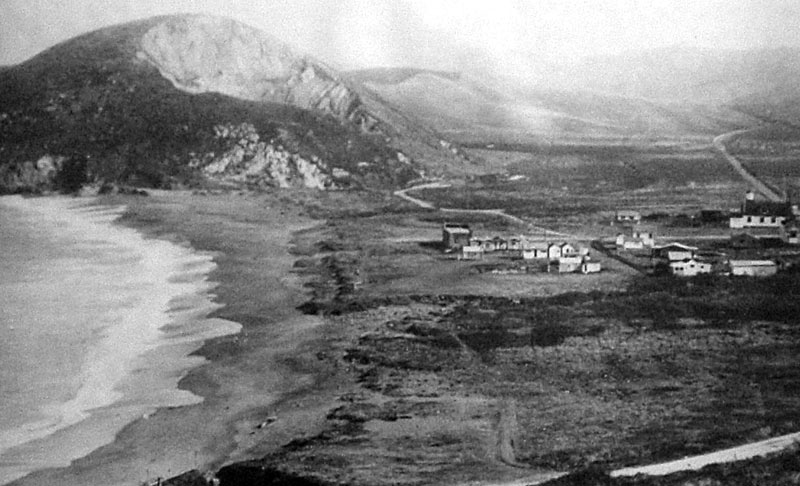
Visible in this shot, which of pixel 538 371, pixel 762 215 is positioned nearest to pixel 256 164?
pixel 762 215

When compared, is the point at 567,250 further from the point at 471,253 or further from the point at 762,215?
the point at 762,215

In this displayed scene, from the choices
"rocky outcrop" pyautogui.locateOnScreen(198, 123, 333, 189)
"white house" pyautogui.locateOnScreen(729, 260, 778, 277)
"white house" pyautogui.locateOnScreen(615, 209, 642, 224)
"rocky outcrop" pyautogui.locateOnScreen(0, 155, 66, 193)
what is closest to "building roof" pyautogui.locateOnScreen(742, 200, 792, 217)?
"white house" pyautogui.locateOnScreen(615, 209, 642, 224)

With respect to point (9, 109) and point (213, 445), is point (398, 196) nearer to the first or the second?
point (9, 109)

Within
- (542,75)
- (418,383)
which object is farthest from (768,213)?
(542,75)

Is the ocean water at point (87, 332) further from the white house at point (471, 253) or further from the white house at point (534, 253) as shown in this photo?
the white house at point (534, 253)

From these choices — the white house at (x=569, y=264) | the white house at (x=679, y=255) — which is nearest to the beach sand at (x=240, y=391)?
the white house at (x=569, y=264)

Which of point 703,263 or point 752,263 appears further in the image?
point 703,263
